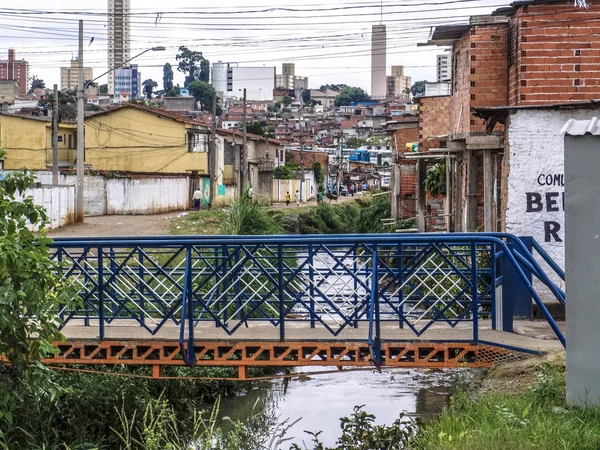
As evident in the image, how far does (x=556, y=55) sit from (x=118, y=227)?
19255mm

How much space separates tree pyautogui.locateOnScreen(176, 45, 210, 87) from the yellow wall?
90.9 metres

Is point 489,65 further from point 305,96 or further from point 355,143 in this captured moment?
point 305,96

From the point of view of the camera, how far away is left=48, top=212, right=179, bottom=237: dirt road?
2978cm

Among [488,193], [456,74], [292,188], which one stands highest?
[456,74]

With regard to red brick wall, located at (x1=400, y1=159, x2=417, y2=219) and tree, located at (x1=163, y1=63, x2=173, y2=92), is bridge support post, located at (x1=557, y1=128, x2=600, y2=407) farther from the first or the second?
tree, located at (x1=163, y1=63, x2=173, y2=92)

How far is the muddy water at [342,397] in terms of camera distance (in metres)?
13.7

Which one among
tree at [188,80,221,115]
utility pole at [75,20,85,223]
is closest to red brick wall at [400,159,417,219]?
utility pole at [75,20,85,223]

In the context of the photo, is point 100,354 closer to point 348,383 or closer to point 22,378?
point 22,378

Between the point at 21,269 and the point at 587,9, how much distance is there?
11.8 metres

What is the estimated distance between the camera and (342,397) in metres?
15.3

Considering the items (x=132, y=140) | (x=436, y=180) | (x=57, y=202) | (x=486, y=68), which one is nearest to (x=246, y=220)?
(x=436, y=180)

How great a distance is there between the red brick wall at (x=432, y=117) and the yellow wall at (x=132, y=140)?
80.0ft

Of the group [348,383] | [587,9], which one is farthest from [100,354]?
[587,9]

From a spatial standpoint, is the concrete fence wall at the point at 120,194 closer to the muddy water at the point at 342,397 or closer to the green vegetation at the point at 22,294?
the muddy water at the point at 342,397
